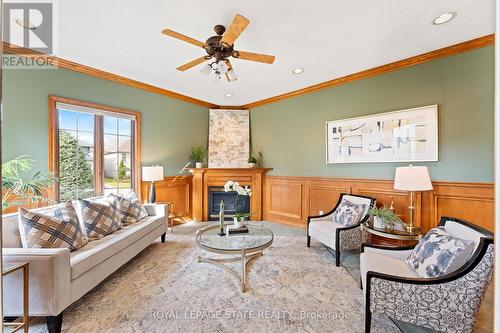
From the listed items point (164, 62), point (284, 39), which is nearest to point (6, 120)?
point (164, 62)

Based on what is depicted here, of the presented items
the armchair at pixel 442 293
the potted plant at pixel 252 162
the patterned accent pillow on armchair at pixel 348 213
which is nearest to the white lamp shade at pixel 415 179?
the patterned accent pillow on armchair at pixel 348 213

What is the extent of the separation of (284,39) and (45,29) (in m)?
2.62

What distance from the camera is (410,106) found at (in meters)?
3.07

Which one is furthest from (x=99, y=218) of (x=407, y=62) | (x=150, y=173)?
(x=407, y=62)

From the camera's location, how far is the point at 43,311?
167 cm

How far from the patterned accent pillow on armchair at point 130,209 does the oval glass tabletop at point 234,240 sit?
3.55 ft

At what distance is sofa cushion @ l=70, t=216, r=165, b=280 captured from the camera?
6.32ft

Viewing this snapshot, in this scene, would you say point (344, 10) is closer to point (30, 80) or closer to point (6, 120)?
point (30, 80)

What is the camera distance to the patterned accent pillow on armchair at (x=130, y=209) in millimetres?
3039

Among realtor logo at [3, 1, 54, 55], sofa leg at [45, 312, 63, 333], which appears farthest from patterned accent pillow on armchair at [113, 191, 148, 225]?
realtor logo at [3, 1, 54, 55]

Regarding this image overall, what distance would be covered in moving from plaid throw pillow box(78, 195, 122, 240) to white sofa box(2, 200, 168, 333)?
177 mm

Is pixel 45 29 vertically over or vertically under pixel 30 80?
over

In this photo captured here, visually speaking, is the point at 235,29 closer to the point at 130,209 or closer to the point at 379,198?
the point at 130,209

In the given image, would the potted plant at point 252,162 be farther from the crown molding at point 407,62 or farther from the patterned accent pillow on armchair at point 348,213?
the patterned accent pillow on armchair at point 348,213
